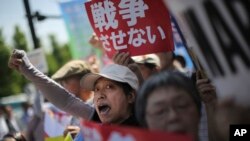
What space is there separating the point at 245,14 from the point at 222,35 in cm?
12

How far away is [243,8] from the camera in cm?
153

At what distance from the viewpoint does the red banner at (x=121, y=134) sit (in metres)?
1.44

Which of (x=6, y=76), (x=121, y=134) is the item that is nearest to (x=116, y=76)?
(x=121, y=134)

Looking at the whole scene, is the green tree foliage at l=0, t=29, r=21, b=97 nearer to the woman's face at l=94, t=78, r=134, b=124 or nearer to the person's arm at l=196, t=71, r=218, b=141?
the woman's face at l=94, t=78, r=134, b=124

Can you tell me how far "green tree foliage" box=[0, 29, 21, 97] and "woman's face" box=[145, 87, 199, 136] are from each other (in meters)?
30.8

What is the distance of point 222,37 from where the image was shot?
1611 millimetres

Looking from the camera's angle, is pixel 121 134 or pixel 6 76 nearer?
pixel 121 134

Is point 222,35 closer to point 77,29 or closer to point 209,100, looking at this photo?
point 209,100

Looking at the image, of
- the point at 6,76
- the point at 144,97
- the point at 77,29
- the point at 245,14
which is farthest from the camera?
the point at 6,76

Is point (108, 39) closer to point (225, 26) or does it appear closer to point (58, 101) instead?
point (58, 101)

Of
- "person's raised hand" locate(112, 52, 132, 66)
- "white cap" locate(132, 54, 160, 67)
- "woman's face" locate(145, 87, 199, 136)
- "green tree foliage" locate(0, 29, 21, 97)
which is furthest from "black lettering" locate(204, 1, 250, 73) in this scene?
"green tree foliage" locate(0, 29, 21, 97)

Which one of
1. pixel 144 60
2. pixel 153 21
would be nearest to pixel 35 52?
pixel 144 60

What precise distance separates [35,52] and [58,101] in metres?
2.27

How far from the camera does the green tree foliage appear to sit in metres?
32.0
